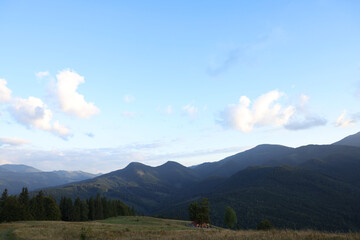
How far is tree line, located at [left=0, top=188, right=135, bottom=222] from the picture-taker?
65125 millimetres

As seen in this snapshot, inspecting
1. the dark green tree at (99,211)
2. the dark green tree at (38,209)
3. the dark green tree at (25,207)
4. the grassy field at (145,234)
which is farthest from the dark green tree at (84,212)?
the grassy field at (145,234)

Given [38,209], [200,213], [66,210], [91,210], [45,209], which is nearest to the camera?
[200,213]

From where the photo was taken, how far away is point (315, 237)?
43.4 ft

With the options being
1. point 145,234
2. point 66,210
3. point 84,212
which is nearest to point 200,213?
point 145,234

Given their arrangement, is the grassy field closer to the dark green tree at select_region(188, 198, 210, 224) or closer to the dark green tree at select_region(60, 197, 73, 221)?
the dark green tree at select_region(188, 198, 210, 224)

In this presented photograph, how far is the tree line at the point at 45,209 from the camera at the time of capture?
214ft

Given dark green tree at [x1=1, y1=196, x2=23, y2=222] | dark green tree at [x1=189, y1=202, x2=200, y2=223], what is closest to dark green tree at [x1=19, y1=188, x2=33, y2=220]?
dark green tree at [x1=1, y1=196, x2=23, y2=222]

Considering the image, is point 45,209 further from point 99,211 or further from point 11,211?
point 99,211

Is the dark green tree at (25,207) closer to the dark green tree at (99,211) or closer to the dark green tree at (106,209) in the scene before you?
the dark green tree at (99,211)

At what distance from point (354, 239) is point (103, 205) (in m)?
117

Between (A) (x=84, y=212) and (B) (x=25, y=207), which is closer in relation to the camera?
(B) (x=25, y=207)

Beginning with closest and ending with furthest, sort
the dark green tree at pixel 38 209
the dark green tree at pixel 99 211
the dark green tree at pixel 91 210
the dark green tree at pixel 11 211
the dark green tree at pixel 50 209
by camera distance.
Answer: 1. the dark green tree at pixel 11 211
2. the dark green tree at pixel 38 209
3. the dark green tree at pixel 50 209
4. the dark green tree at pixel 91 210
5. the dark green tree at pixel 99 211

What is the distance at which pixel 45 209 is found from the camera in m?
81.8

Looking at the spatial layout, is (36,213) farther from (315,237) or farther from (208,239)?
(315,237)
